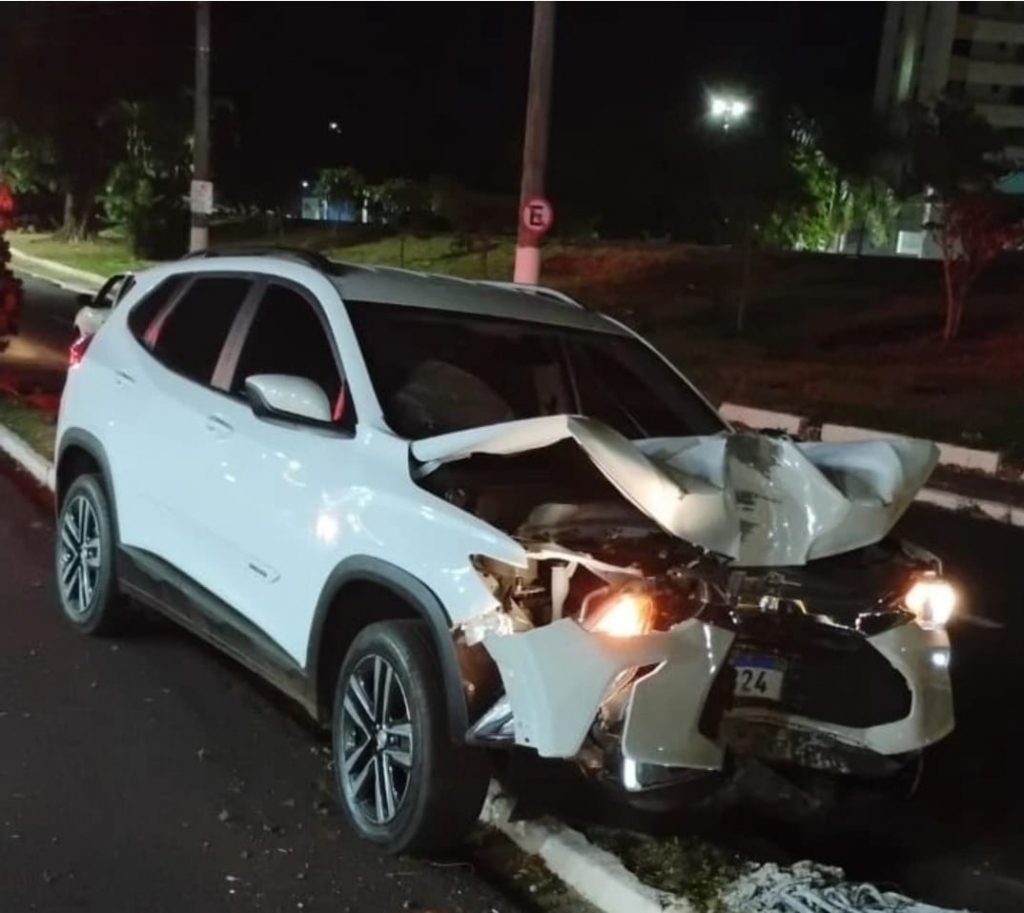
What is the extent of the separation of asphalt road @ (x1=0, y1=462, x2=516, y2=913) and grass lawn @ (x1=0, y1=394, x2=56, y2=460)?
4.82 meters

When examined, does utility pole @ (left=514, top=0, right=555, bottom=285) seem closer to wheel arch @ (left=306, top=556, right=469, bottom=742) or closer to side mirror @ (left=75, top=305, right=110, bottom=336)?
side mirror @ (left=75, top=305, right=110, bottom=336)

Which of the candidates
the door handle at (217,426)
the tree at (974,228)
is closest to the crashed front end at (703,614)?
the door handle at (217,426)

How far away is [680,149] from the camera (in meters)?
44.9

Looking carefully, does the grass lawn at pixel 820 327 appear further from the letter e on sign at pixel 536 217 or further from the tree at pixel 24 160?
the tree at pixel 24 160

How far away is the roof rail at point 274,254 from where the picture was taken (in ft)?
18.6

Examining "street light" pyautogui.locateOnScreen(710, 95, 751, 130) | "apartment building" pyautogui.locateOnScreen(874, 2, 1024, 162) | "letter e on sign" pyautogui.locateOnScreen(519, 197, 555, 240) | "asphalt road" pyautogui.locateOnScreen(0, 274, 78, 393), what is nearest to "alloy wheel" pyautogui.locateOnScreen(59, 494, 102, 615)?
"letter e on sign" pyautogui.locateOnScreen(519, 197, 555, 240)

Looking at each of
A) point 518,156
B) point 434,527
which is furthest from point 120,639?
point 518,156

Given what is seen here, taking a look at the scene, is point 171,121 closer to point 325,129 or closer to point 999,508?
point 325,129

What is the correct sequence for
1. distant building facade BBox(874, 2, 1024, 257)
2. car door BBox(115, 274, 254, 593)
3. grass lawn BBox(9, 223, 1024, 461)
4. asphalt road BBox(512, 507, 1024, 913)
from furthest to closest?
1. distant building facade BBox(874, 2, 1024, 257)
2. grass lawn BBox(9, 223, 1024, 461)
3. car door BBox(115, 274, 254, 593)
4. asphalt road BBox(512, 507, 1024, 913)

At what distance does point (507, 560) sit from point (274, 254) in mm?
2335

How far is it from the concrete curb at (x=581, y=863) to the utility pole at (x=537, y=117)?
26.8ft

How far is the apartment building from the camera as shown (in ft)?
304

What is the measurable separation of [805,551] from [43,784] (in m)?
2.71

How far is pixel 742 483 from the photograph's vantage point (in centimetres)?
448
